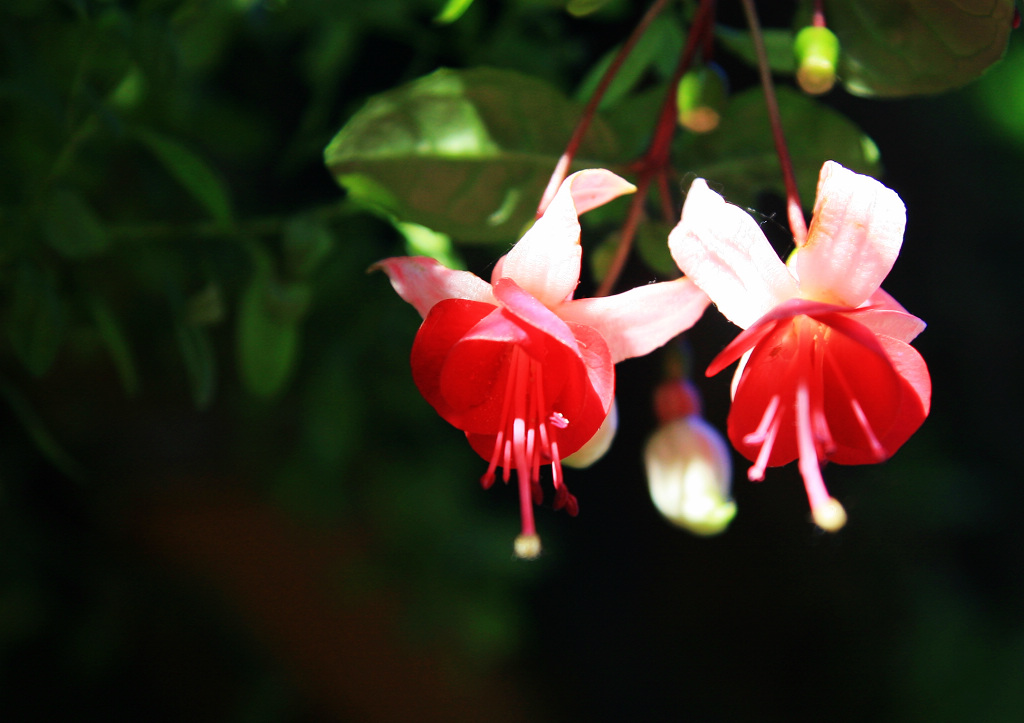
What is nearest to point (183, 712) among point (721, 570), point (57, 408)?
point (57, 408)

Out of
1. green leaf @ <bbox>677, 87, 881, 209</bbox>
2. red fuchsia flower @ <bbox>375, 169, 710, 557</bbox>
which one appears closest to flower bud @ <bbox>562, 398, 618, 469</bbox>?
red fuchsia flower @ <bbox>375, 169, 710, 557</bbox>

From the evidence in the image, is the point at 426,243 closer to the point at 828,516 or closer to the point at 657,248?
the point at 657,248

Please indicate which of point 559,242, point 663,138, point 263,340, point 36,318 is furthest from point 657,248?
point 36,318

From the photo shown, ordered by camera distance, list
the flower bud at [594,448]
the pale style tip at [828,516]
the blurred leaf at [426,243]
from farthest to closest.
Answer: the blurred leaf at [426,243], the flower bud at [594,448], the pale style tip at [828,516]

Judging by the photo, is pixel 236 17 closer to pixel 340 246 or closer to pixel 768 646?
pixel 340 246

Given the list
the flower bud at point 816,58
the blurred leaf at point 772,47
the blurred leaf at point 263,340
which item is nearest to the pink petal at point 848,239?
the flower bud at point 816,58

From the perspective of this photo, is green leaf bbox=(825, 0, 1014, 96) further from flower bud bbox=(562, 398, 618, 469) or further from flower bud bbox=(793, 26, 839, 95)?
flower bud bbox=(562, 398, 618, 469)

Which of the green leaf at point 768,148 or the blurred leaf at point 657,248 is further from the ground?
the green leaf at point 768,148

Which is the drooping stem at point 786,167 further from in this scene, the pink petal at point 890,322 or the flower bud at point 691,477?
the flower bud at point 691,477
